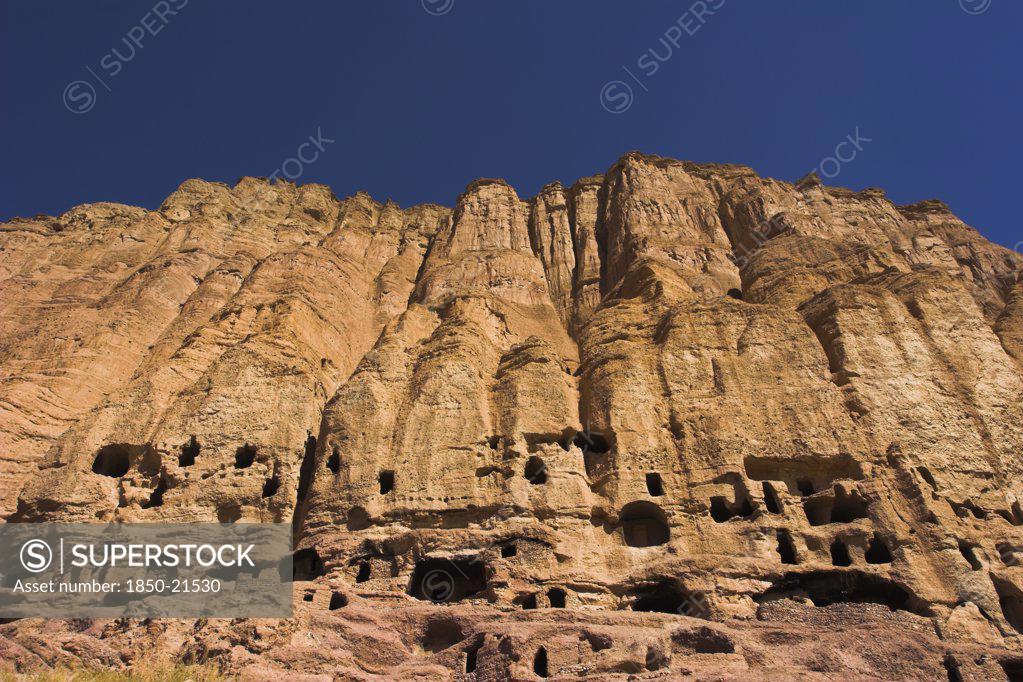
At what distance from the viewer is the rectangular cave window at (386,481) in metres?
23.8

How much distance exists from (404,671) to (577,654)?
408cm

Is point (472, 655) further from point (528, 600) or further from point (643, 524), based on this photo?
point (643, 524)

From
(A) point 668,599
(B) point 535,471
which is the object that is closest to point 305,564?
(B) point 535,471

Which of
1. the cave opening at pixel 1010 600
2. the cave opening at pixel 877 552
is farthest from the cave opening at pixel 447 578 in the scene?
the cave opening at pixel 1010 600

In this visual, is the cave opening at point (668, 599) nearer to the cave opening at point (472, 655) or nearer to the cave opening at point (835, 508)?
the cave opening at point (835, 508)

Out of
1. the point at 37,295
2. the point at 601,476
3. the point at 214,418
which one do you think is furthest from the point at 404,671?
the point at 37,295

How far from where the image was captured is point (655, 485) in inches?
942

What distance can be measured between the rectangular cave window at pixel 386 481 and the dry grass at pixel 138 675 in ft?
31.0

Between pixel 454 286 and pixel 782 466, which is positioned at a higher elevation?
pixel 454 286

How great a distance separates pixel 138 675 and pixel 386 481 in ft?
33.9

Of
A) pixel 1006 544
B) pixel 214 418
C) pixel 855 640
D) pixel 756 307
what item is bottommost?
pixel 855 640

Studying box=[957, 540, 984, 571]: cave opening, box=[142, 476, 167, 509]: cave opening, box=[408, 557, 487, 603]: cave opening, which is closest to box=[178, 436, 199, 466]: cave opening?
box=[142, 476, 167, 509]: cave opening

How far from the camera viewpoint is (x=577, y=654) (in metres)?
16.9

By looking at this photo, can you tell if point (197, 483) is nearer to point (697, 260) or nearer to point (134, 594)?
point (134, 594)
